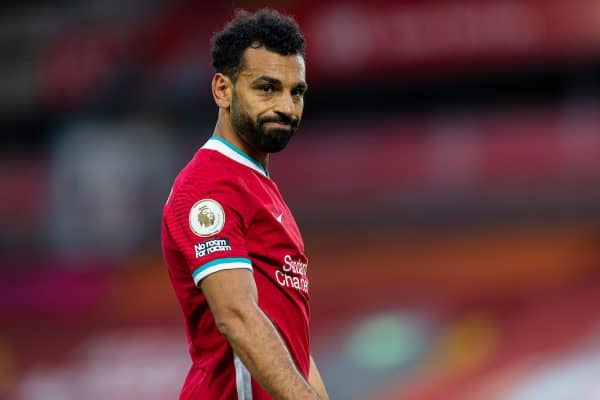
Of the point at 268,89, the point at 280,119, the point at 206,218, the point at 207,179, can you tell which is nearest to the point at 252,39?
the point at 268,89

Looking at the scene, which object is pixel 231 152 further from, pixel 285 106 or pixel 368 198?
pixel 368 198

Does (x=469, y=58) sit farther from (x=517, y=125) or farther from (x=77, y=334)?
(x=77, y=334)

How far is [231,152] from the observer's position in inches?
167

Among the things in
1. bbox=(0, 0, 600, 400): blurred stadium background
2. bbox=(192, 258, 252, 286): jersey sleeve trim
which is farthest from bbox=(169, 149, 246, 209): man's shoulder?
bbox=(0, 0, 600, 400): blurred stadium background

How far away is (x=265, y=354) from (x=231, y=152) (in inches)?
29.8

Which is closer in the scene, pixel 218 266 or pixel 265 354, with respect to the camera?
pixel 265 354

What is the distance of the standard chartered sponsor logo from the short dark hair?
0.61m

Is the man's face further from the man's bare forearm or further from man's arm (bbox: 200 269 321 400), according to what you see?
the man's bare forearm

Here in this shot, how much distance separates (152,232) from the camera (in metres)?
14.4

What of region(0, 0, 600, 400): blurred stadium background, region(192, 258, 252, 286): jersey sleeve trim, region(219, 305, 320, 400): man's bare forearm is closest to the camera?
region(219, 305, 320, 400): man's bare forearm

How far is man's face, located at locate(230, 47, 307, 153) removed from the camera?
4.15 meters

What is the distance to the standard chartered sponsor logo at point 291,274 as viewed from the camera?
13.7 feet

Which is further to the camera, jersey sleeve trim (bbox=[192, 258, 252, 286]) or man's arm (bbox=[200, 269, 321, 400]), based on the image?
jersey sleeve trim (bbox=[192, 258, 252, 286])

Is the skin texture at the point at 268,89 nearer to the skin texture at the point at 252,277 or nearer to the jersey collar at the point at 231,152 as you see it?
the skin texture at the point at 252,277
